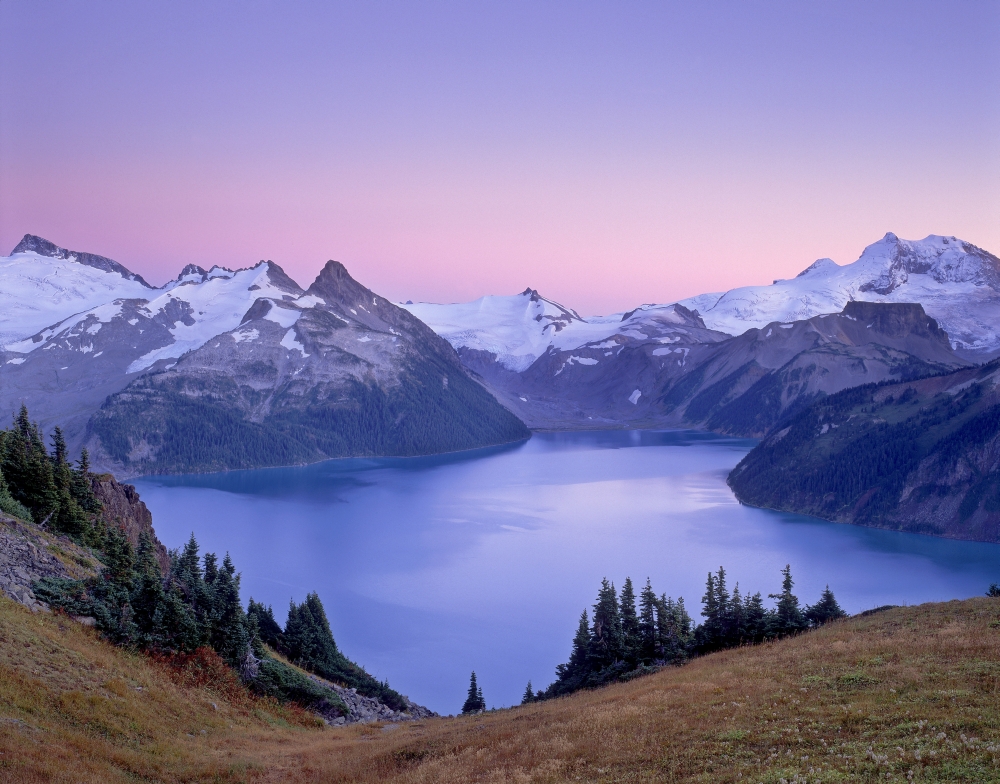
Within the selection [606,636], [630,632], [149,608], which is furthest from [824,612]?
A: [149,608]

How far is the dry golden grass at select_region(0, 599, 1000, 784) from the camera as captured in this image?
1411 centimetres

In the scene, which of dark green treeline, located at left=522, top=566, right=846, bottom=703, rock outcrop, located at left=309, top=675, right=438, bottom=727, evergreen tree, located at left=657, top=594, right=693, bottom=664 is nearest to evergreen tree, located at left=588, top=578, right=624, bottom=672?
dark green treeline, located at left=522, top=566, right=846, bottom=703

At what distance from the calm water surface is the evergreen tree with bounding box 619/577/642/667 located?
1880cm

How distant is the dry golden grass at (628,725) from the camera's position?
46.3ft

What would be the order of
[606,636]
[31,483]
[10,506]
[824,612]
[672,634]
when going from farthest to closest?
[606,636], [31,483], [672,634], [824,612], [10,506]

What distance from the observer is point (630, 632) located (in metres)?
38.5

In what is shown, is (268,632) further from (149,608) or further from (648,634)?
(648,634)

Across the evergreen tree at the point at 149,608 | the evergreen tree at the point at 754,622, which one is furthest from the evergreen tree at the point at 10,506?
the evergreen tree at the point at 754,622

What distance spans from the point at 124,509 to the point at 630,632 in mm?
36354

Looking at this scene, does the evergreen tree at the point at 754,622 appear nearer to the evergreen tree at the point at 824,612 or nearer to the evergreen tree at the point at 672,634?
the evergreen tree at the point at 824,612

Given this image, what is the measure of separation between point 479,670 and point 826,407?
12023 centimetres

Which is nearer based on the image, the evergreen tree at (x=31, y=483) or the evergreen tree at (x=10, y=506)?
the evergreen tree at (x=10, y=506)

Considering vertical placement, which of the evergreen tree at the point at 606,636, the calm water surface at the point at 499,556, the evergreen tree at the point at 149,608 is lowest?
the calm water surface at the point at 499,556

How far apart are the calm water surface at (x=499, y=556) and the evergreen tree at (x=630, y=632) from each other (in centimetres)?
1880
